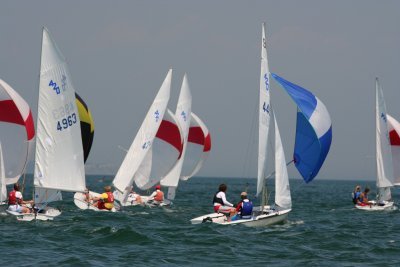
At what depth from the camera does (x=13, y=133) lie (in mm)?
27719

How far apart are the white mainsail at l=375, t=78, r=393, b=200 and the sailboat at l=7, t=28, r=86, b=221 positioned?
63.0 feet

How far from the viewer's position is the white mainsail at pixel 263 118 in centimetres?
2400

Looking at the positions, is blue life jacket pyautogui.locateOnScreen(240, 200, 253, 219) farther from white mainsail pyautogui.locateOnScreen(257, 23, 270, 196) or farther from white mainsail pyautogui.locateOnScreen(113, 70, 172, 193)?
white mainsail pyautogui.locateOnScreen(113, 70, 172, 193)

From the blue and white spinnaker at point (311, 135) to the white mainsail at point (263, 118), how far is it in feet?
2.98

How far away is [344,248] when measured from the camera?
20.7 meters

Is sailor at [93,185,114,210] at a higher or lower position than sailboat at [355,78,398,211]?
lower

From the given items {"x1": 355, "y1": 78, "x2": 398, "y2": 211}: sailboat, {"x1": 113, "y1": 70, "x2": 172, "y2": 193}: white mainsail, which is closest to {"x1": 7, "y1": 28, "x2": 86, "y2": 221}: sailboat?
{"x1": 113, "y1": 70, "x2": 172, "y2": 193}: white mainsail

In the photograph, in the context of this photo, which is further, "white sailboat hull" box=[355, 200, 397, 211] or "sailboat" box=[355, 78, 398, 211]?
"sailboat" box=[355, 78, 398, 211]

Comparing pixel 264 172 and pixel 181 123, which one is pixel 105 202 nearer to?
pixel 264 172

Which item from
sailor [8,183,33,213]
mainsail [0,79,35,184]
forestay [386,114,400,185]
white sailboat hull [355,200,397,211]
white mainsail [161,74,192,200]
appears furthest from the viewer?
forestay [386,114,400,185]

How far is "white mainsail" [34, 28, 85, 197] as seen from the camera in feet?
76.2

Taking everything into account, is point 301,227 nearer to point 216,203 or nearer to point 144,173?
point 216,203

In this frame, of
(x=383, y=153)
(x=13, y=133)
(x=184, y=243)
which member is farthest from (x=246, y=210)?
(x=383, y=153)

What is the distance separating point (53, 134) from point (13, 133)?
179 inches
